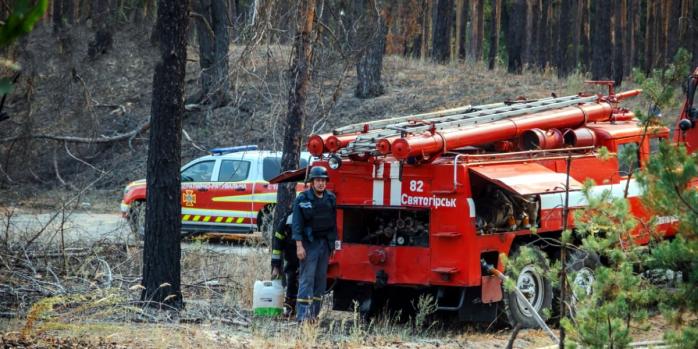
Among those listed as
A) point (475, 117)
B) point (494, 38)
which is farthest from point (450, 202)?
point (494, 38)

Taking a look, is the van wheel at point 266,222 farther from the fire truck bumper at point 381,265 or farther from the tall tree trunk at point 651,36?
the tall tree trunk at point 651,36

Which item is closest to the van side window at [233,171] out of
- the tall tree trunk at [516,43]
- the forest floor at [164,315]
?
the forest floor at [164,315]

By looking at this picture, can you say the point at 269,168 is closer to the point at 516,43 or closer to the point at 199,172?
the point at 199,172

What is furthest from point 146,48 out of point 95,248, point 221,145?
point 95,248

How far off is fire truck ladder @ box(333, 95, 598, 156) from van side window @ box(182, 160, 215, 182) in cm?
730

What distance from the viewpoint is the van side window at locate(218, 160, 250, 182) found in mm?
19484

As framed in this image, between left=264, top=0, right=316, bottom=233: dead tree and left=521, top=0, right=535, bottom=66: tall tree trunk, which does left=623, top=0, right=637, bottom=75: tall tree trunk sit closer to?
left=521, top=0, right=535, bottom=66: tall tree trunk

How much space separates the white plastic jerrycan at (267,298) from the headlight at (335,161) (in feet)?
4.97

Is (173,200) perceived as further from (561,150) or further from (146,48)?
(146,48)

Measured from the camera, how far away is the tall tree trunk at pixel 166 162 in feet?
37.2

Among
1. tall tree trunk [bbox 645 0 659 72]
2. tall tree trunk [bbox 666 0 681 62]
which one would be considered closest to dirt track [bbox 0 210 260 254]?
tall tree trunk [bbox 666 0 681 62]

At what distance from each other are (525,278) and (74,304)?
17.1 ft

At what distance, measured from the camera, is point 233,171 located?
64.3ft

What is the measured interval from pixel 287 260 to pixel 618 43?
27388 millimetres
